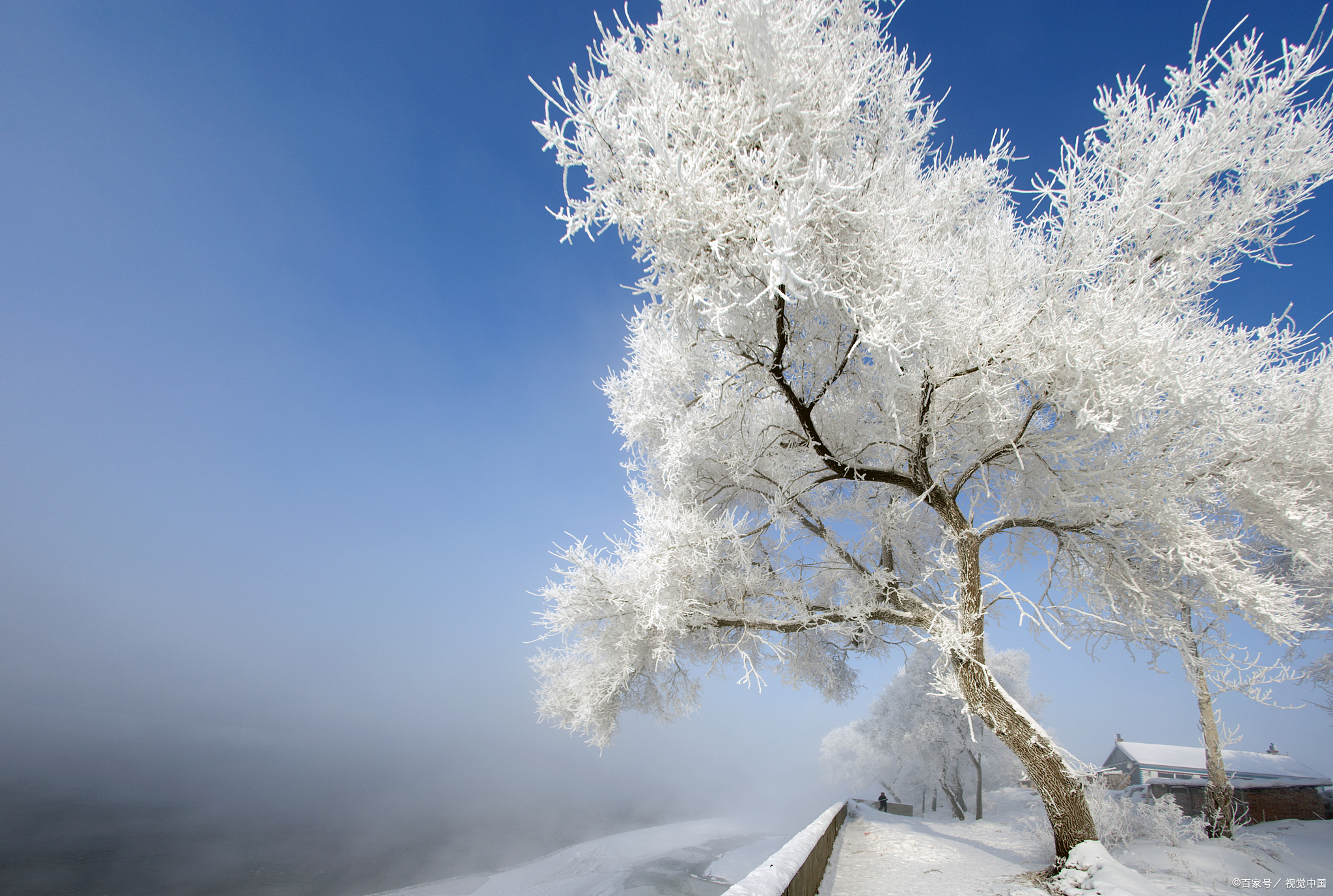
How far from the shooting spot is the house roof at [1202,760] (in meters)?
21.7

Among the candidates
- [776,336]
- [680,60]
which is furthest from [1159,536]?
[680,60]

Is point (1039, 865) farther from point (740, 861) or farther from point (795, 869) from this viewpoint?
point (740, 861)

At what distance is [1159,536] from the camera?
6.31 metres

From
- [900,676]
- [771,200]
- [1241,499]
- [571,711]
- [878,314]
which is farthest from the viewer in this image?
[900,676]

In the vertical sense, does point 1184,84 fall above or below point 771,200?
above

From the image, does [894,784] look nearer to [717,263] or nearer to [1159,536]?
[1159,536]

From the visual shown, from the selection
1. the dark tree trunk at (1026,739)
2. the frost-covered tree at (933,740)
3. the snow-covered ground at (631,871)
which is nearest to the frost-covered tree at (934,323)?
the dark tree trunk at (1026,739)

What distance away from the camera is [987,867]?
6.96m

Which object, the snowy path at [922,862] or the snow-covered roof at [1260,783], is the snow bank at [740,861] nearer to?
the snowy path at [922,862]

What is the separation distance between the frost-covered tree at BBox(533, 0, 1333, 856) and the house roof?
22679mm

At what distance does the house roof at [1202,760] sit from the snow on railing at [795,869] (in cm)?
2382

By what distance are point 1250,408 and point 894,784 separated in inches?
1259

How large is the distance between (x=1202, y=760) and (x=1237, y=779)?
9010mm

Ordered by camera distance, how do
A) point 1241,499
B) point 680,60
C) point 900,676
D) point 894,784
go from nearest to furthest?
point 680,60 < point 1241,499 < point 900,676 < point 894,784
